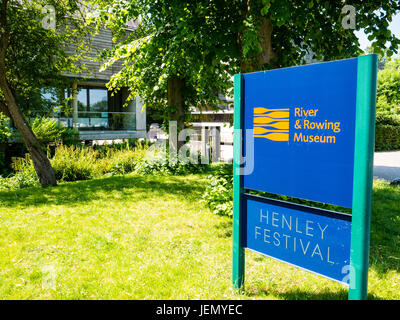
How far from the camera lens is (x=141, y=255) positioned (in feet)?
13.8

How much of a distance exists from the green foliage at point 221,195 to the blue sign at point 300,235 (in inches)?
102

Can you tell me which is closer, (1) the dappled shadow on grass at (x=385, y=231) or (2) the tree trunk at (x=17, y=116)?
(1) the dappled shadow on grass at (x=385, y=231)

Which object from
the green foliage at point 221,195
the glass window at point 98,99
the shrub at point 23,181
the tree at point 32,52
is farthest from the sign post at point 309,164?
the glass window at point 98,99

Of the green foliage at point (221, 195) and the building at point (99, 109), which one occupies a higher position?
the building at point (99, 109)

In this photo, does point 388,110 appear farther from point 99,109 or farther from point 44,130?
point 44,130

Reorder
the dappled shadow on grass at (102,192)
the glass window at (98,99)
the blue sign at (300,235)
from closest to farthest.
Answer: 1. the blue sign at (300,235)
2. the dappled shadow on grass at (102,192)
3. the glass window at (98,99)

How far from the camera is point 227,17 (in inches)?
250

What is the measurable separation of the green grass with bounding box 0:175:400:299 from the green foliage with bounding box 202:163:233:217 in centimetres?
17

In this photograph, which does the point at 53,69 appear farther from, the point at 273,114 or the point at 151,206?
the point at 273,114

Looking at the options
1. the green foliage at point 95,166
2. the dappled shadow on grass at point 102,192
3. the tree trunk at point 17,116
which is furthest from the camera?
the green foliage at point 95,166

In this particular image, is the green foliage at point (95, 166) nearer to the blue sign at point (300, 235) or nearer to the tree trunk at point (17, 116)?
the tree trunk at point (17, 116)

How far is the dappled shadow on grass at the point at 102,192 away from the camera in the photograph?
711 centimetres

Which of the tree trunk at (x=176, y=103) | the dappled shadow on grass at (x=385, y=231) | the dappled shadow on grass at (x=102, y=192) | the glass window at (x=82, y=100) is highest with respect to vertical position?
the glass window at (x=82, y=100)

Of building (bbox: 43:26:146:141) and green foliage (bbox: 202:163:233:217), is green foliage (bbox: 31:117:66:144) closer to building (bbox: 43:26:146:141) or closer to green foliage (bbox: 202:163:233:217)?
building (bbox: 43:26:146:141)
